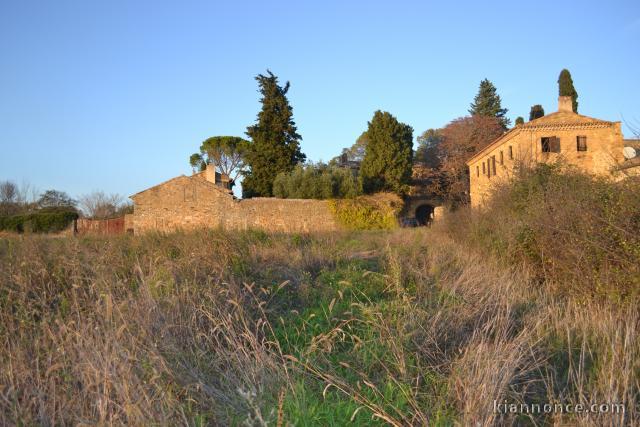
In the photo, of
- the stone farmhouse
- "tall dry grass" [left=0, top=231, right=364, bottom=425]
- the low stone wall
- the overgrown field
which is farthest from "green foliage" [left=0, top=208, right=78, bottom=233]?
the stone farmhouse

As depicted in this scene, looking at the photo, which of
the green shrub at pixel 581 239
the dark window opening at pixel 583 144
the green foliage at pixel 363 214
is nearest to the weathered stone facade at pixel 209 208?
the green foliage at pixel 363 214

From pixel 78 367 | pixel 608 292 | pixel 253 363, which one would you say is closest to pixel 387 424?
pixel 253 363

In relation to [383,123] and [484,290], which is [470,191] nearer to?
[383,123]

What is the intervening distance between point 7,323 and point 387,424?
415 centimetres

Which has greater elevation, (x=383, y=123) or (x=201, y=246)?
(x=383, y=123)

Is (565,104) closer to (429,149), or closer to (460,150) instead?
(460,150)

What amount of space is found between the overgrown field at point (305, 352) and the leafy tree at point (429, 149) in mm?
36525

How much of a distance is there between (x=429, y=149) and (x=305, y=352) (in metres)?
41.5

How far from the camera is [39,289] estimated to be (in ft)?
18.4

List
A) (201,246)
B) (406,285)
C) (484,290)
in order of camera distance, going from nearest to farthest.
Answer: (484,290), (406,285), (201,246)

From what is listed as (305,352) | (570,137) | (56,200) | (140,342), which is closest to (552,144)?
(570,137)

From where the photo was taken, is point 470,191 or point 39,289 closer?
point 39,289

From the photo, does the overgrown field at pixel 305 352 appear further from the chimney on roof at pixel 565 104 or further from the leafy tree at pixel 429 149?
the leafy tree at pixel 429 149

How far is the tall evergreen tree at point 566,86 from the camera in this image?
106 feet
